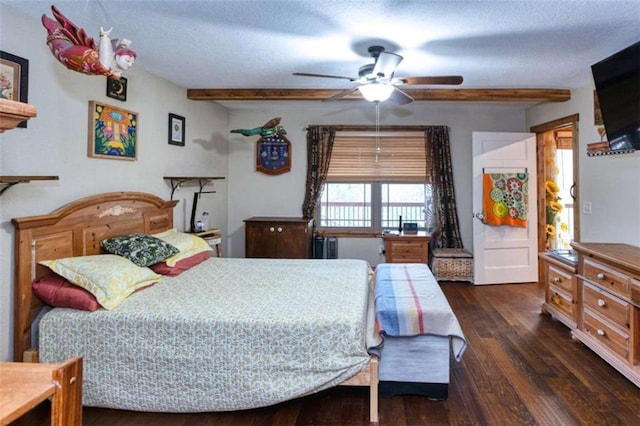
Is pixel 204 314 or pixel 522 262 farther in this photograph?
pixel 522 262

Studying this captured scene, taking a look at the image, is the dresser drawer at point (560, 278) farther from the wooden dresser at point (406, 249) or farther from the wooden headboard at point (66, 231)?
the wooden headboard at point (66, 231)

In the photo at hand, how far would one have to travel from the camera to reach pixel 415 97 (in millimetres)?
4039

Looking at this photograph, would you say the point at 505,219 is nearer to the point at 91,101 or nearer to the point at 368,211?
the point at 368,211

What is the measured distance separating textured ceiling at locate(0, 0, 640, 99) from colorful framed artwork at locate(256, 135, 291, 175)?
1.64 m

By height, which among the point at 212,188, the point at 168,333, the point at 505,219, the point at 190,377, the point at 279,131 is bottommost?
the point at 190,377

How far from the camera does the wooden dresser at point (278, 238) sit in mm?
4617

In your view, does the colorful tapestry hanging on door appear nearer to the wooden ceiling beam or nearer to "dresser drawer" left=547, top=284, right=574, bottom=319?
the wooden ceiling beam

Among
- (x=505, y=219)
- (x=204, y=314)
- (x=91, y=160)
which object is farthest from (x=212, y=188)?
(x=505, y=219)

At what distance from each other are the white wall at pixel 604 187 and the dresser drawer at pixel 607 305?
2.49 feet

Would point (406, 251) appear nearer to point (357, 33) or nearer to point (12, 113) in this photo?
point (357, 33)

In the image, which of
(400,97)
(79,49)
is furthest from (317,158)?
(79,49)

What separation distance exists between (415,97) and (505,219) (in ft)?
6.65

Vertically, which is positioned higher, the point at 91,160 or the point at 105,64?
the point at 105,64

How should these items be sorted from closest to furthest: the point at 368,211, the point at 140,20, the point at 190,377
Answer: the point at 190,377 < the point at 140,20 < the point at 368,211
